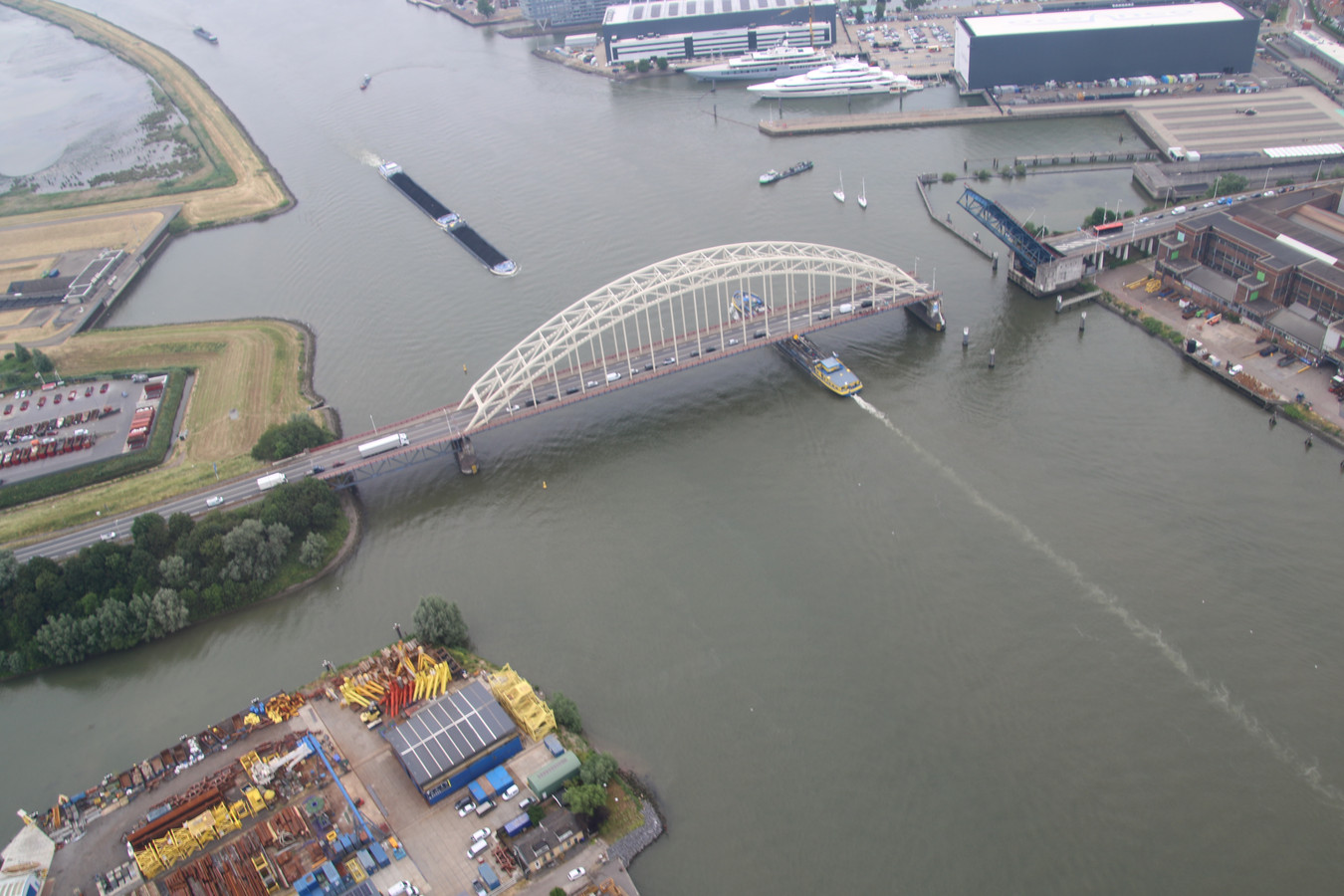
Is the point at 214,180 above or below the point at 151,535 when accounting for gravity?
above

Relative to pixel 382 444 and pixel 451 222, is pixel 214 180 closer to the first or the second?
pixel 451 222

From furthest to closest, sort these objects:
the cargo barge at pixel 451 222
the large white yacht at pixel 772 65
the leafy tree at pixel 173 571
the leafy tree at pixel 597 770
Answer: the large white yacht at pixel 772 65 → the cargo barge at pixel 451 222 → the leafy tree at pixel 173 571 → the leafy tree at pixel 597 770

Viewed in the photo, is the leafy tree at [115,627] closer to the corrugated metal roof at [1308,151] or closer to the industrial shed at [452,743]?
the industrial shed at [452,743]

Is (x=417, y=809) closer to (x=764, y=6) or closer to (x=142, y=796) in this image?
(x=142, y=796)

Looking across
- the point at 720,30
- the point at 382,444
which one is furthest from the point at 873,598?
the point at 720,30

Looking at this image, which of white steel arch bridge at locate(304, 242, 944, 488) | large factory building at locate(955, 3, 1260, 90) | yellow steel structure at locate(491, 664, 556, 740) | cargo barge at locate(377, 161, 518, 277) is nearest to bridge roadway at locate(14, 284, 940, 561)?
white steel arch bridge at locate(304, 242, 944, 488)

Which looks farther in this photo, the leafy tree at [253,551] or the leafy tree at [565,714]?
the leafy tree at [253,551]

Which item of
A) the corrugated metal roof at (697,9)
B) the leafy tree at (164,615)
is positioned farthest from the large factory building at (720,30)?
the leafy tree at (164,615)
